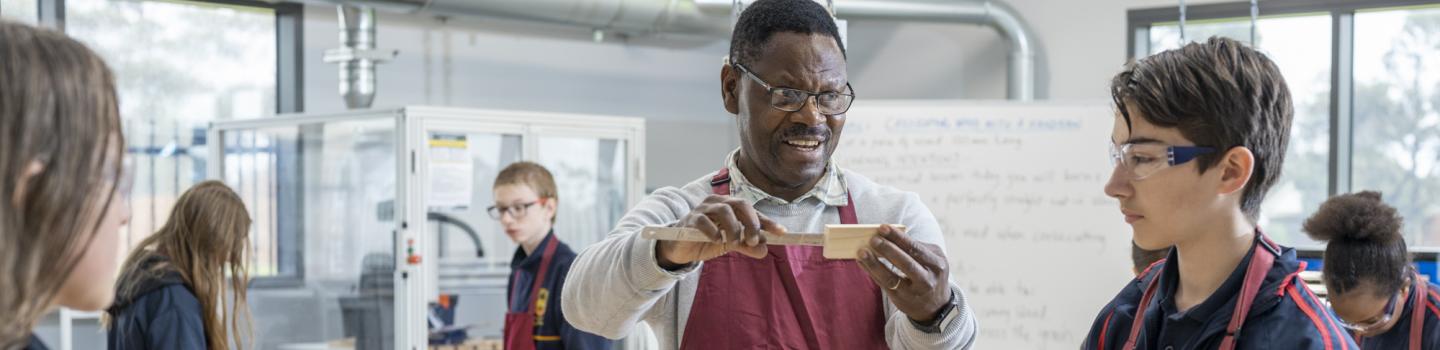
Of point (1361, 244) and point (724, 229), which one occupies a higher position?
point (724, 229)

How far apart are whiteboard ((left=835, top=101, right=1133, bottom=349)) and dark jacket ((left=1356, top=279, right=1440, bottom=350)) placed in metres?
1.53

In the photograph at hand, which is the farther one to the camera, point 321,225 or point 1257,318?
point 321,225

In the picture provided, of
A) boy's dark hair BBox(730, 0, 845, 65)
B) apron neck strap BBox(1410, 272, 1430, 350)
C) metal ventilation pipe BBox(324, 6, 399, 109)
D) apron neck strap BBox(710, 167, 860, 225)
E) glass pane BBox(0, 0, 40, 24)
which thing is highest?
glass pane BBox(0, 0, 40, 24)

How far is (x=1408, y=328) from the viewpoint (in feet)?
9.65

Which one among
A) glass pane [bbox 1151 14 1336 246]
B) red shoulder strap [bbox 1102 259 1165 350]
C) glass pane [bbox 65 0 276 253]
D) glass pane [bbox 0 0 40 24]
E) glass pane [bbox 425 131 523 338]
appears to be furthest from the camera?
glass pane [bbox 1151 14 1336 246]

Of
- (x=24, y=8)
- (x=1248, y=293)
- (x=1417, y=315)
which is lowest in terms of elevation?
(x=1417, y=315)

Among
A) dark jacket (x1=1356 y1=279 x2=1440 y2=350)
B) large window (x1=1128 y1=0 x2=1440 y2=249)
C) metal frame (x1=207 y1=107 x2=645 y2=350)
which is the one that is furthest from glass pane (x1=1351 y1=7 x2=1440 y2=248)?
metal frame (x1=207 y1=107 x2=645 y2=350)

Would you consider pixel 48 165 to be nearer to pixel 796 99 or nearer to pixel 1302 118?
pixel 796 99

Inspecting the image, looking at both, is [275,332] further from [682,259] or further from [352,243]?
[682,259]

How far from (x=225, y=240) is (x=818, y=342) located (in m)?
1.70

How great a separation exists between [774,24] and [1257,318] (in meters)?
0.70

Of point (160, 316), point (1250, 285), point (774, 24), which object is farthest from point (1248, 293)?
point (160, 316)

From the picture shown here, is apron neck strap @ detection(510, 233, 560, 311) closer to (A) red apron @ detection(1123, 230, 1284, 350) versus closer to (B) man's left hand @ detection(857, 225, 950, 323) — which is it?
(B) man's left hand @ detection(857, 225, 950, 323)

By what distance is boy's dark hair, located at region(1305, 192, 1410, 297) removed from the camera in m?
2.87
